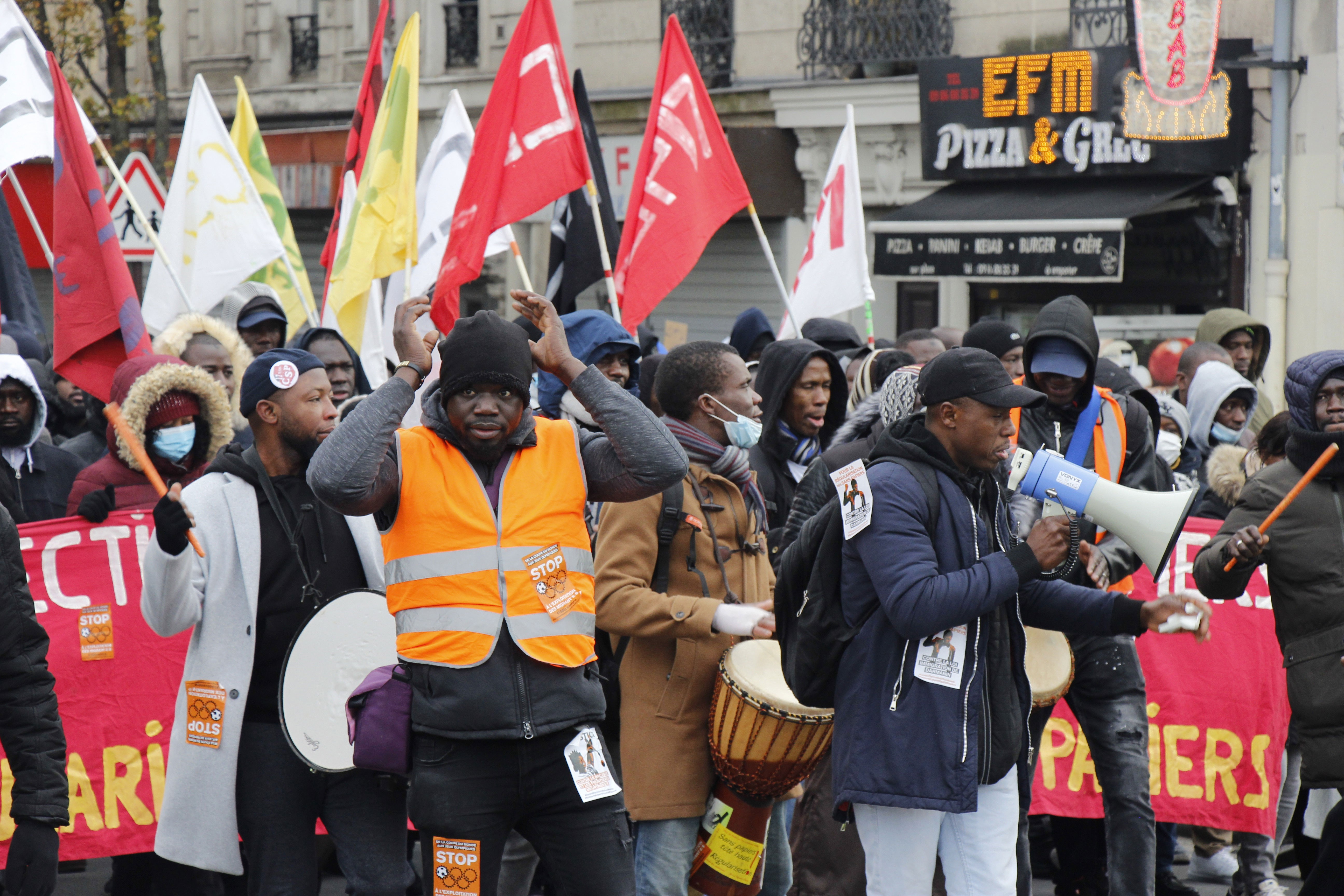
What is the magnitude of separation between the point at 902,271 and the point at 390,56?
9.60 metres

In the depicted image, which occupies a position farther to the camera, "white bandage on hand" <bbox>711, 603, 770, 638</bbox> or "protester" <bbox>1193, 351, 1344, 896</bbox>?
"protester" <bbox>1193, 351, 1344, 896</bbox>

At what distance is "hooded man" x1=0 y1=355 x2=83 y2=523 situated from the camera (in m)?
6.40

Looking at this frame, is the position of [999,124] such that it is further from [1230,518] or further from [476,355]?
[476,355]

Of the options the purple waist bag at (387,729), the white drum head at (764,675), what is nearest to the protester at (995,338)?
the white drum head at (764,675)

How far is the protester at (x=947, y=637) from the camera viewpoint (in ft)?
12.8

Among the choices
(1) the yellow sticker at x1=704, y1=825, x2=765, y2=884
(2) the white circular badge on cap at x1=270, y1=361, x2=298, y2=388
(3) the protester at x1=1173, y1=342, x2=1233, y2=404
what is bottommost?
(1) the yellow sticker at x1=704, y1=825, x2=765, y2=884

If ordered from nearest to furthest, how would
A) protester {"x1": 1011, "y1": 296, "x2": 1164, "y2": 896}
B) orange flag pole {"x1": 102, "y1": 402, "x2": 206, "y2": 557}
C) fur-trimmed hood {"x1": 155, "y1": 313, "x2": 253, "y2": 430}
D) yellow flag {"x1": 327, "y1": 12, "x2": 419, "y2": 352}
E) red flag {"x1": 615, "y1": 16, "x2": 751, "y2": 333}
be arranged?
orange flag pole {"x1": 102, "y1": 402, "x2": 206, "y2": 557} → protester {"x1": 1011, "y1": 296, "x2": 1164, "y2": 896} → fur-trimmed hood {"x1": 155, "y1": 313, "x2": 253, "y2": 430} → red flag {"x1": 615, "y1": 16, "x2": 751, "y2": 333} → yellow flag {"x1": 327, "y1": 12, "x2": 419, "y2": 352}

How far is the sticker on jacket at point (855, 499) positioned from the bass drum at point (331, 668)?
48.3 inches

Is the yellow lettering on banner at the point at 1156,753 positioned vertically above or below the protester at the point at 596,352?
below

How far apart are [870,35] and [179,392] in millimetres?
12658

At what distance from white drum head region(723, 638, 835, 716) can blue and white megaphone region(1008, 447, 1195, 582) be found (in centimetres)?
80

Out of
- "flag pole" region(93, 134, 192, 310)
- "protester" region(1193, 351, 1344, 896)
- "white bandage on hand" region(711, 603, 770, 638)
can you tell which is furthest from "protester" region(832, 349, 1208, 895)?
"flag pole" region(93, 134, 192, 310)

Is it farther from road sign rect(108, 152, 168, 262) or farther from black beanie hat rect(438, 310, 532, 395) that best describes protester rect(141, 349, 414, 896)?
road sign rect(108, 152, 168, 262)

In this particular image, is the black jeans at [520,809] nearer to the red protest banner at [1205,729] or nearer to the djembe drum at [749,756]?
the djembe drum at [749,756]
